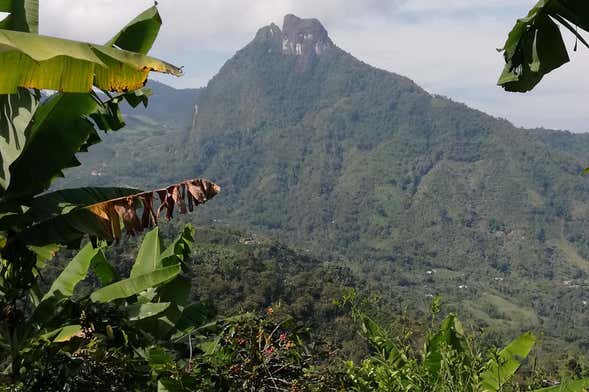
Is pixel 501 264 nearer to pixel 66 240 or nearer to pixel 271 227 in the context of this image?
pixel 271 227

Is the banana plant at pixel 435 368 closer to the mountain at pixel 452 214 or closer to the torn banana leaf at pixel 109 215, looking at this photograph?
the torn banana leaf at pixel 109 215

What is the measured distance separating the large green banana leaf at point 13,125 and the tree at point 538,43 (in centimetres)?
308

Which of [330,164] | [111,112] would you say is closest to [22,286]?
[111,112]

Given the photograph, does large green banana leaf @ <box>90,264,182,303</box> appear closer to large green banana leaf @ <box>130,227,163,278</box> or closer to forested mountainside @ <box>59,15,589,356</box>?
large green banana leaf @ <box>130,227,163,278</box>

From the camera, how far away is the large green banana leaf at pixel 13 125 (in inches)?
143

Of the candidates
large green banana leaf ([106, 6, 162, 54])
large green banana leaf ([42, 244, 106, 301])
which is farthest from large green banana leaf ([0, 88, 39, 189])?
large green banana leaf ([42, 244, 106, 301])

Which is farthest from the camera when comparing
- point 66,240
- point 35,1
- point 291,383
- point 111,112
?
point 111,112

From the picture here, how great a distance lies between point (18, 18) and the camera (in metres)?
3.96

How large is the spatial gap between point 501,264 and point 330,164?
239 ft

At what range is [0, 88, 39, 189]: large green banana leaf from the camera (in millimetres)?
3625

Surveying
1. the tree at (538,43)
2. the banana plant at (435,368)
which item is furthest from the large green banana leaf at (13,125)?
the tree at (538,43)

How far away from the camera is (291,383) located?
2934mm

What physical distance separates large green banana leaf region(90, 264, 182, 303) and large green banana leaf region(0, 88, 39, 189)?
3.34ft

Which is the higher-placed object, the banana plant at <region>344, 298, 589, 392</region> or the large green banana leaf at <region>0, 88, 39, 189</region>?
the large green banana leaf at <region>0, 88, 39, 189</region>
